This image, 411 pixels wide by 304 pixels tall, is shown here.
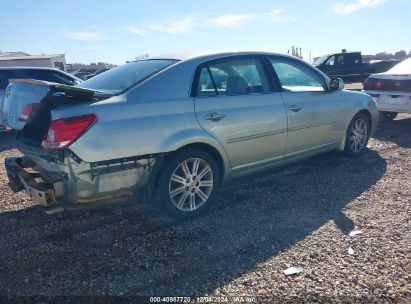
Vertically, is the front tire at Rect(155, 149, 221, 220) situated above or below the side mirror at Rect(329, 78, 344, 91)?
below

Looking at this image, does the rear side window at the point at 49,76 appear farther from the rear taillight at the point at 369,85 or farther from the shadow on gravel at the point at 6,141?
the rear taillight at the point at 369,85

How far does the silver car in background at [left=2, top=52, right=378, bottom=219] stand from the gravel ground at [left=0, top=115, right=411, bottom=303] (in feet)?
1.37

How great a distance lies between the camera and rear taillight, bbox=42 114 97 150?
3012 mm

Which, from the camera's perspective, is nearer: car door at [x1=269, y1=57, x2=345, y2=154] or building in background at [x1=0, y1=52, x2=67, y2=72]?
car door at [x1=269, y1=57, x2=345, y2=154]

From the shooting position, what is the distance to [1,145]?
8.02m

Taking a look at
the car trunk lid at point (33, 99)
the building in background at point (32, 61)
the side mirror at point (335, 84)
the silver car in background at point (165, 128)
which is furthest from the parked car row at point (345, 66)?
the building in background at point (32, 61)

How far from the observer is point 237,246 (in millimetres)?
3277

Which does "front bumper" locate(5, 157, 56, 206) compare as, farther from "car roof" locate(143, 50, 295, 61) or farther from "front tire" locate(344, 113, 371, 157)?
"front tire" locate(344, 113, 371, 157)

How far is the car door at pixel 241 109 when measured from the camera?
3812 millimetres

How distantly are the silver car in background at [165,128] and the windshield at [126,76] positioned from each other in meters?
0.02

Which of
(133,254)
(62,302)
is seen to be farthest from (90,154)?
(62,302)

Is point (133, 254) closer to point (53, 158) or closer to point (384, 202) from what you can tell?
point (53, 158)

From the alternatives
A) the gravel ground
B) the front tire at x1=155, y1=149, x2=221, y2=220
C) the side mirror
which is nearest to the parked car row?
the side mirror

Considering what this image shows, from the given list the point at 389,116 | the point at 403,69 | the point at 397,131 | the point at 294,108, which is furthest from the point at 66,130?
the point at 389,116
